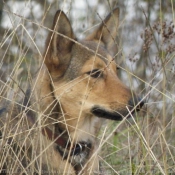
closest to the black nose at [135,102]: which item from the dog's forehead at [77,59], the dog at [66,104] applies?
the dog at [66,104]

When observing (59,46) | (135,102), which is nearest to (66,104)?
(59,46)

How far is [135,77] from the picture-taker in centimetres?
495

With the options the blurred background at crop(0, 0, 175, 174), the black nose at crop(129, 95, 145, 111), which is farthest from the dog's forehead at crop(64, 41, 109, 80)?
the black nose at crop(129, 95, 145, 111)

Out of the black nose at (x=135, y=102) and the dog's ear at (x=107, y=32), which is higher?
the dog's ear at (x=107, y=32)

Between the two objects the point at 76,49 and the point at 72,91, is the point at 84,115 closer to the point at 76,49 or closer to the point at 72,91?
the point at 72,91

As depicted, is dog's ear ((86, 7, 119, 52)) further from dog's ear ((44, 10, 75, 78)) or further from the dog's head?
dog's ear ((44, 10, 75, 78))

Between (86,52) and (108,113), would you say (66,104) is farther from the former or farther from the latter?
(86,52)

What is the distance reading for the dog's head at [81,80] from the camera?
454 centimetres

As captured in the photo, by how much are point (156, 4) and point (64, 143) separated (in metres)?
5.34

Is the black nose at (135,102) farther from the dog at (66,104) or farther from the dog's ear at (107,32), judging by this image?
the dog's ear at (107,32)

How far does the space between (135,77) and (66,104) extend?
72 centimetres

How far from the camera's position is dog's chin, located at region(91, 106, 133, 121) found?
4.51 meters

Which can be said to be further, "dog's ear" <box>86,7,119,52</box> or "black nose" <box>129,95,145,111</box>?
"dog's ear" <box>86,7,119,52</box>

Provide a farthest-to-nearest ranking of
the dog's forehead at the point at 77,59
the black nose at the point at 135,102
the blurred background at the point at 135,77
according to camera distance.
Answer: the dog's forehead at the point at 77,59 → the black nose at the point at 135,102 → the blurred background at the point at 135,77
